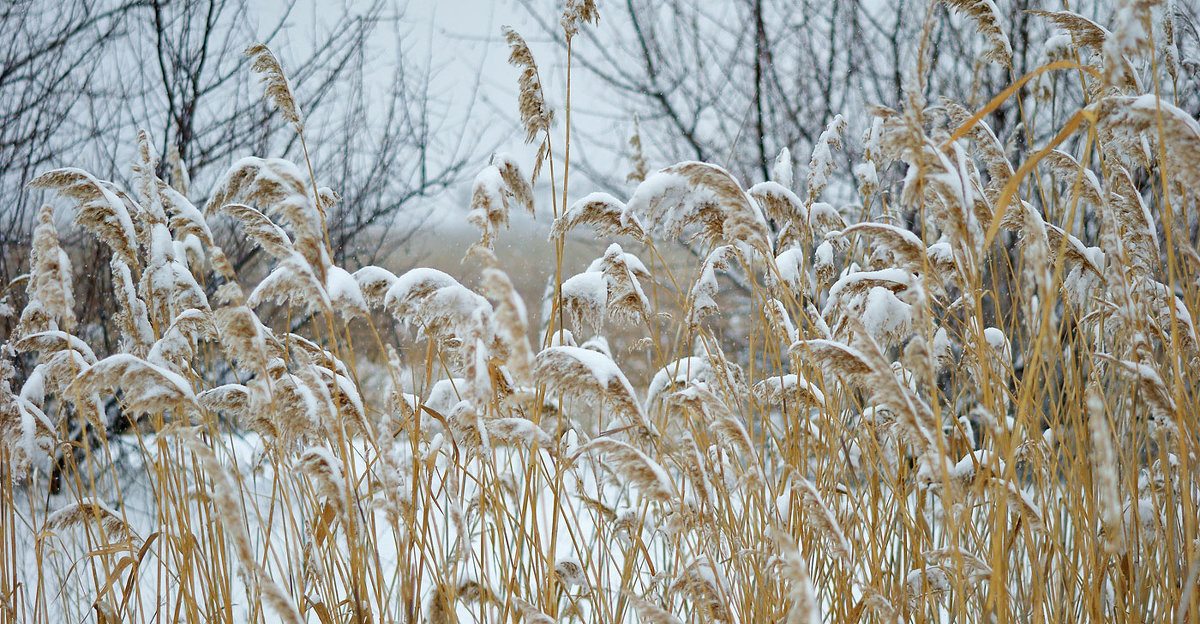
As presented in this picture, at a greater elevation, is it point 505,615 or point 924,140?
point 924,140

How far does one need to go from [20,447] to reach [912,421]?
1263 millimetres

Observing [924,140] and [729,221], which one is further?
[729,221]

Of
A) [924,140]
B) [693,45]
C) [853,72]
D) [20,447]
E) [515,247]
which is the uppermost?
[693,45]

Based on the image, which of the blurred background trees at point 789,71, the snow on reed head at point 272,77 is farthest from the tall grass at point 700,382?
the blurred background trees at point 789,71

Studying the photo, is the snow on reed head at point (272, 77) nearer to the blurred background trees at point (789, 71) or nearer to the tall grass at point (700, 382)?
the tall grass at point (700, 382)

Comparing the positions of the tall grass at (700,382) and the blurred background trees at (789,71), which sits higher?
the blurred background trees at (789,71)

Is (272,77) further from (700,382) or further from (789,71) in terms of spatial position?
(789,71)

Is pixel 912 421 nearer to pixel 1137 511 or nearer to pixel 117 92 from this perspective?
pixel 1137 511

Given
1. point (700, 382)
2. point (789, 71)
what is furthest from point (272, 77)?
point (789, 71)

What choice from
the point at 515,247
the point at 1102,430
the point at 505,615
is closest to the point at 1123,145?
the point at 1102,430

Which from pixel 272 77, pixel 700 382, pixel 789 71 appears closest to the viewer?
pixel 700 382

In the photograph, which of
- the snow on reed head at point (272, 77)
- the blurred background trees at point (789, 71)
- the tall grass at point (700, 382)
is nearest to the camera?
the tall grass at point (700, 382)

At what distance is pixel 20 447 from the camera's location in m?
1.20

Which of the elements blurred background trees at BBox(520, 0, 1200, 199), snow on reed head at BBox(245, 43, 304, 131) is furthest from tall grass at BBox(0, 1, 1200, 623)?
blurred background trees at BBox(520, 0, 1200, 199)
